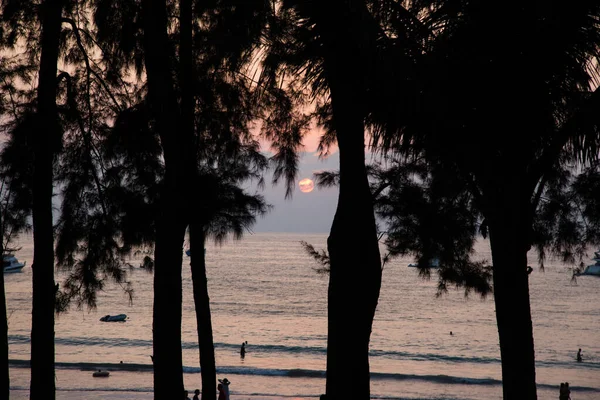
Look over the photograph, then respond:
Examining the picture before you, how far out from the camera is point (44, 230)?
9336 mm

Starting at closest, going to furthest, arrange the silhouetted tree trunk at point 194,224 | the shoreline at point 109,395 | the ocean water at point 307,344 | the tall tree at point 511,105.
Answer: the tall tree at point 511,105, the silhouetted tree trunk at point 194,224, the shoreline at point 109,395, the ocean water at point 307,344

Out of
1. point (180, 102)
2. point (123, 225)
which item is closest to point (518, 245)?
point (180, 102)

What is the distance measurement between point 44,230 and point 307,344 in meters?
44.2

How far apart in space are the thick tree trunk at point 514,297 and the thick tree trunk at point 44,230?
604 centimetres

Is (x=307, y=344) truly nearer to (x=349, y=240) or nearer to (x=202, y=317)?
(x=202, y=317)

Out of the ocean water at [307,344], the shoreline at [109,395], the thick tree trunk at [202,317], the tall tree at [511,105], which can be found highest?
the tall tree at [511,105]

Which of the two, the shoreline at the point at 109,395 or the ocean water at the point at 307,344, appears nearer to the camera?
the shoreline at the point at 109,395

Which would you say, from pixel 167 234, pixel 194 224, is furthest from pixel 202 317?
pixel 167 234

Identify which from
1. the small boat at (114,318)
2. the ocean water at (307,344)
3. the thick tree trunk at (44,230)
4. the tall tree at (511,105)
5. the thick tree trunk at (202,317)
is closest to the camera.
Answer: the tall tree at (511,105)

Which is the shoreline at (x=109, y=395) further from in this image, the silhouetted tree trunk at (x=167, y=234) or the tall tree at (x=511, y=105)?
the tall tree at (x=511, y=105)

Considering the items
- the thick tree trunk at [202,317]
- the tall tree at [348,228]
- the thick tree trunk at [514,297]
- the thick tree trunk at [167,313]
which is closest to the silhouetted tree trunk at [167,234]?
the thick tree trunk at [167,313]

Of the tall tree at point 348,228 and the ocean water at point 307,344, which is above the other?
the tall tree at point 348,228

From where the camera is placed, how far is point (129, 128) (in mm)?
11195

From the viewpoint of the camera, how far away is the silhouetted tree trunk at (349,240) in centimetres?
566
